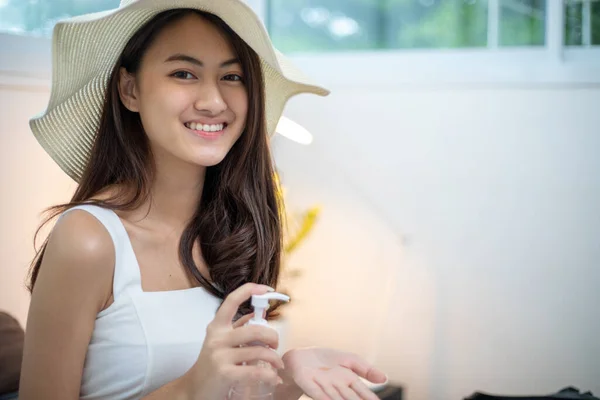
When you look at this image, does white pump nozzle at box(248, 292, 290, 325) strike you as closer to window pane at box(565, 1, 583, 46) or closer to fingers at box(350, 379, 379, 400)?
fingers at box(350, 379, 379, 400)

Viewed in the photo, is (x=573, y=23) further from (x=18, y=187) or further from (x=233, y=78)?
(x=18, y=187)

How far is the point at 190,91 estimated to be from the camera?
1285 mm

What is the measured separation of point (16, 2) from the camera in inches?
83.0

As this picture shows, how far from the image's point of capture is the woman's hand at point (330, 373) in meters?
1.02

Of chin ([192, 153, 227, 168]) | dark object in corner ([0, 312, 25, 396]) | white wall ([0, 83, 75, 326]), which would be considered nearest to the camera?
chin ([192, 153, 227, 168])

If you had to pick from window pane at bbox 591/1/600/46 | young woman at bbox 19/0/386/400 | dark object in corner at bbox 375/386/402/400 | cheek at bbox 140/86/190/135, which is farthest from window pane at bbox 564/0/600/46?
cheek at bbox 140/86/190/135

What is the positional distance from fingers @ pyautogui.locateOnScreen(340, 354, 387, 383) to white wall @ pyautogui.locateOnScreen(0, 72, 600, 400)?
149 centimetres

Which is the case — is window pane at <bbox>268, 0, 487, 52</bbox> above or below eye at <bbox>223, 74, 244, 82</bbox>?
above

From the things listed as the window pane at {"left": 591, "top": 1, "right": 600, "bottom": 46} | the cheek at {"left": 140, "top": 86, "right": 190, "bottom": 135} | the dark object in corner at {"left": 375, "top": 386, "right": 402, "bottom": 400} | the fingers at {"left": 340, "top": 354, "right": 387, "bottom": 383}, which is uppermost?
the window pane at {"left": 591, "top": 1, "right": 600, "bottom": 46}

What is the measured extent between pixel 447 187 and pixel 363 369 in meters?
1.53

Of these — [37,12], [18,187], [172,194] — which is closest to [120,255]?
[172,194]

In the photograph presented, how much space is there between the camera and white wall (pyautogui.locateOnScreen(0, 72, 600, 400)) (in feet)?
7.82

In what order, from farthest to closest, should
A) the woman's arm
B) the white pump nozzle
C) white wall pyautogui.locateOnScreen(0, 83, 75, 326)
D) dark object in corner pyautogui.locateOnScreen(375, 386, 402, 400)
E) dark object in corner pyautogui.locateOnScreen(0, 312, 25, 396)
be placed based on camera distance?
dark object in corner pyautogui.locateOnScreen(375, 386, 402, 400) < white wall pyautogui.locateOnScreen(0, 83, 75, 326) < dark object in corner pyautogui.locateOnScreen(0, 312, 25, 396) < the woman's arm < the white pump nozzle

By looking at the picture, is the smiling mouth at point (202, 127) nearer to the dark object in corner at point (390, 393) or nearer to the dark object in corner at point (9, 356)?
the dark object in corner at point (9, 356)
